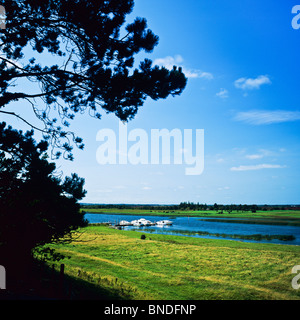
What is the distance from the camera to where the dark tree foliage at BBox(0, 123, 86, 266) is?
23.1 ft

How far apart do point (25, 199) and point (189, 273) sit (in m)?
14.1

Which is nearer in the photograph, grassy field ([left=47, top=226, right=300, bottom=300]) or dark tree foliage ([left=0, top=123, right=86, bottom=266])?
dark tree foliage ([left=0, top=123, right=86, bottom=266])

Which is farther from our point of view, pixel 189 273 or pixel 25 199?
pixel 189 273

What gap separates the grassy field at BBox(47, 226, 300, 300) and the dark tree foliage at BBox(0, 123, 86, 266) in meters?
1.64

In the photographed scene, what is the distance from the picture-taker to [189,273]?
1728 centimetres

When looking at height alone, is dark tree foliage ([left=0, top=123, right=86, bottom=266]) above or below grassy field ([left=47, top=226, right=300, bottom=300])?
above

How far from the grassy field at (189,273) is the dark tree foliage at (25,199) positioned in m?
1.64

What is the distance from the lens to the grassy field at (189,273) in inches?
494

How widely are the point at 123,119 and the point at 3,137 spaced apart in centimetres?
415

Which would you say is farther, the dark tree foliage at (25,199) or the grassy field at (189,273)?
the grassy field at (189,273)

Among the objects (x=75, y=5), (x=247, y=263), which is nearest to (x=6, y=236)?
(x=75, y=5)
